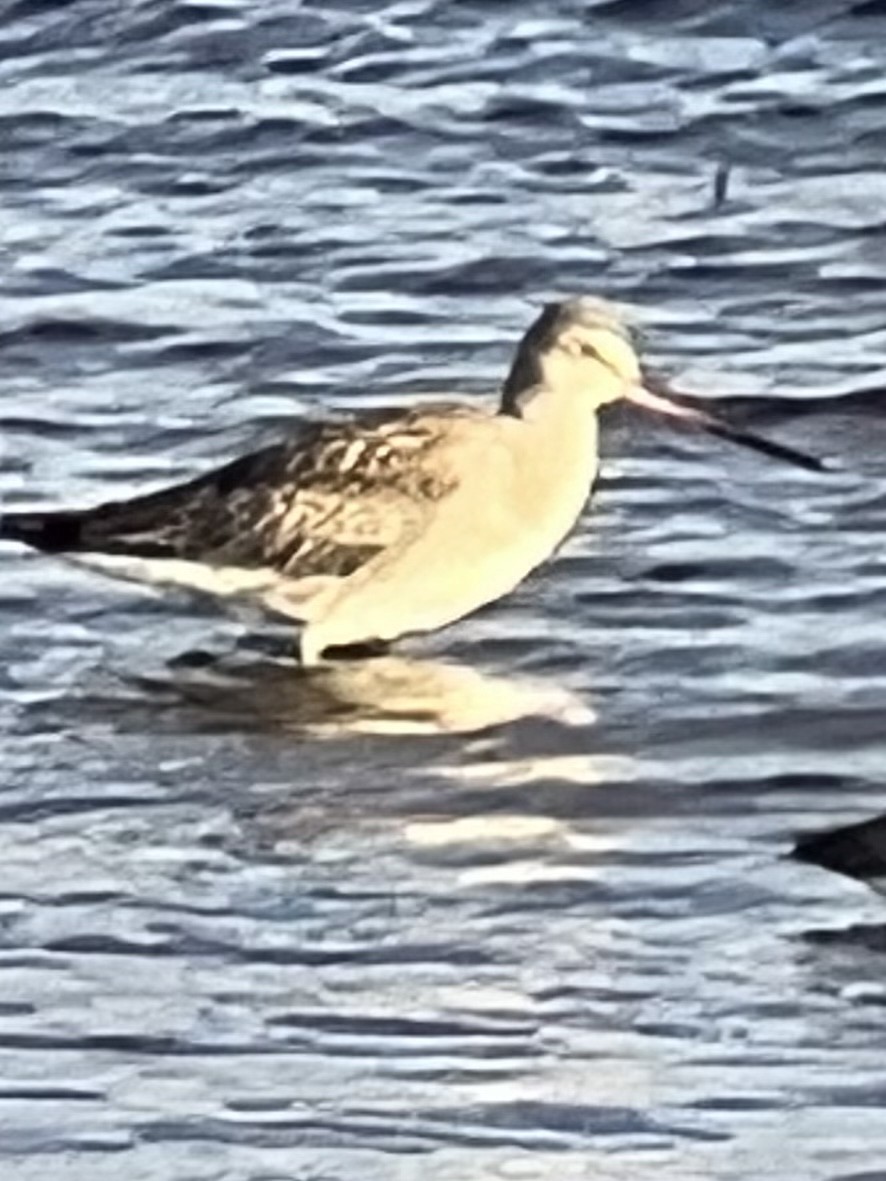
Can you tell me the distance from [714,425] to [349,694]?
0.19 metres

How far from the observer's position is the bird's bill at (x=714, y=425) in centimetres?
146

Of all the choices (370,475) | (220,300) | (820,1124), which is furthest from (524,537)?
(820,1124)

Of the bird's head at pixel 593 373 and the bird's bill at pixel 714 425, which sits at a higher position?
the bird's head at pixel 593 373

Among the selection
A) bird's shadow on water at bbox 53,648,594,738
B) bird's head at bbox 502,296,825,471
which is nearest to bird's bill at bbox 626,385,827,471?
bird's head at bbox 502,296,825,471

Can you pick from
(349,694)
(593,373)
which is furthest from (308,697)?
(593,373)

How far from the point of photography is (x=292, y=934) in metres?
1.44

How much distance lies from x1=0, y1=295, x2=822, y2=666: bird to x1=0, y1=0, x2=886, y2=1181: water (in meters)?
0.01

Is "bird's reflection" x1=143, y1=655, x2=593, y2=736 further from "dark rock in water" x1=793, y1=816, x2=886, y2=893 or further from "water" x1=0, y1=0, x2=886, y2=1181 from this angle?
"dark rock in water" x1=793, y1=816, x2=886, y2=893

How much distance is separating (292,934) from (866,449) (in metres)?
0.32

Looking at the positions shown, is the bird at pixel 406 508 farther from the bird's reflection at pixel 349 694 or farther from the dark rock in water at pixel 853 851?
the dark rock in water at pixel 853 851

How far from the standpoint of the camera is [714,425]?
1.46 m

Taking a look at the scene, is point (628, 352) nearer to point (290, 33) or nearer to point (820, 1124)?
point (290, 33)

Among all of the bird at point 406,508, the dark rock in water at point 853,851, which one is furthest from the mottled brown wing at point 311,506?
the dark rock in water at point 853,851

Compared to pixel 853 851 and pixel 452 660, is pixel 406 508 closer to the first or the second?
pixel 452 660
